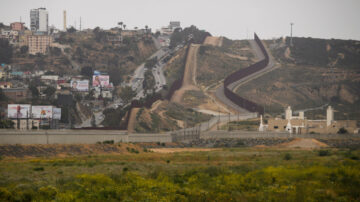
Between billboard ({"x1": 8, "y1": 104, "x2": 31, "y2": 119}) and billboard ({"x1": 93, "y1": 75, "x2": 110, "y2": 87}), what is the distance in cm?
6579

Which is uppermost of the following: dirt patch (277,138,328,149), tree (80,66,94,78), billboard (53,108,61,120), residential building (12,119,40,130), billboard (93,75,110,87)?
tree (80,66,94,78)

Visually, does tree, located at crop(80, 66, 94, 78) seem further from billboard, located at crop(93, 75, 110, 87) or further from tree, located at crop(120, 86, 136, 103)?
tree, located at crop(120, 86, 136, 103)

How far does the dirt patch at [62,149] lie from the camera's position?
2128 inches

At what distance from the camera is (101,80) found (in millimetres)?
178875

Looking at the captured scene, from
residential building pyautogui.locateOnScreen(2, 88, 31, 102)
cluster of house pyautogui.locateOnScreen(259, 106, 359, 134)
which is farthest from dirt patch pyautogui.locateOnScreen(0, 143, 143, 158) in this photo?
residential building pyautogui.locateOnScreen(2, 88, 31, 102)

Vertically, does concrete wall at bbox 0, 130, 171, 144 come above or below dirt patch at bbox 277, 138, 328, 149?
above

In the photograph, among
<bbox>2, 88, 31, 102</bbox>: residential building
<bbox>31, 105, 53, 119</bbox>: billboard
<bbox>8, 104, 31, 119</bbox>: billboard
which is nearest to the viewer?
→ <bbox>8, 104, 31, 119</bbox>: billboard

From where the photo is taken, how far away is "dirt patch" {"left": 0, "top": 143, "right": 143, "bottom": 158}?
5406 cm

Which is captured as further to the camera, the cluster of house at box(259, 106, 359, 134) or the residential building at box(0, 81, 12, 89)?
the residential building at box(0, 81, 12, 89)

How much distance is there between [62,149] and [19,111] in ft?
178

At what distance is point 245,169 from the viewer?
4162 centimetres

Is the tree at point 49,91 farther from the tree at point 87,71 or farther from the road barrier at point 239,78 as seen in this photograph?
the road barrier at point 239,78

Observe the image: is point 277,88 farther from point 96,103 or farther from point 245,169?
point 245,169

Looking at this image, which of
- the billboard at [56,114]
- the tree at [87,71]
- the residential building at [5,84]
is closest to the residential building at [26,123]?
the billboard at [56,114]
